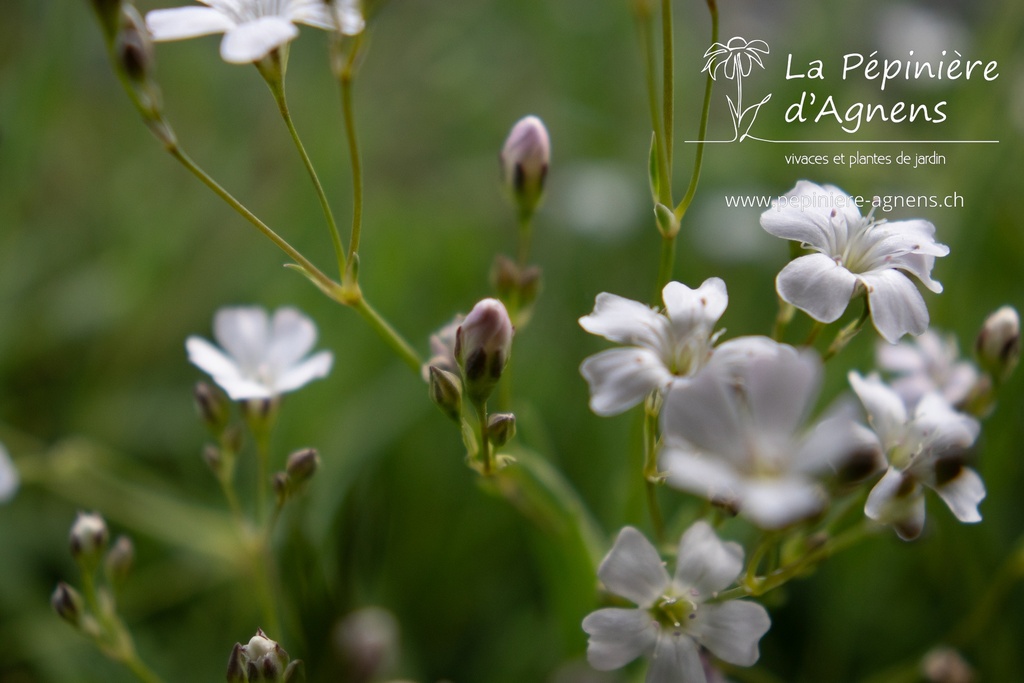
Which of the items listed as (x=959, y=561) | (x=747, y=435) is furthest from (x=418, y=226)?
(x=747, y=435)

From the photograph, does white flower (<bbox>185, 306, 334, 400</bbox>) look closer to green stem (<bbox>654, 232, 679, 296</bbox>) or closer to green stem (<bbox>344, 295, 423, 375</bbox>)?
green stem (<bbox>344, 295, 423, 375</bbox>)

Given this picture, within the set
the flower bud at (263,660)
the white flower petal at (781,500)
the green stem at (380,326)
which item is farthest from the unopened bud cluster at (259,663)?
the white flower petal at (781,500)

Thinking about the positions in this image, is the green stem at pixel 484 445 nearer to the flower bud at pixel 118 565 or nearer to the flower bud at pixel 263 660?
the flower bud at pixel 263 660

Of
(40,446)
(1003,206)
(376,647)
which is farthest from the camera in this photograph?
(1003,206)

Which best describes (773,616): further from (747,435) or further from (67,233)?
(67,233)

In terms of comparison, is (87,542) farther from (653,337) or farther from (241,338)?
(653,337)

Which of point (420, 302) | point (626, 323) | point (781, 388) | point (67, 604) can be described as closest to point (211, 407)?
point (67, 604)

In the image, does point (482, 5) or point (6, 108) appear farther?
point (482, 5)
